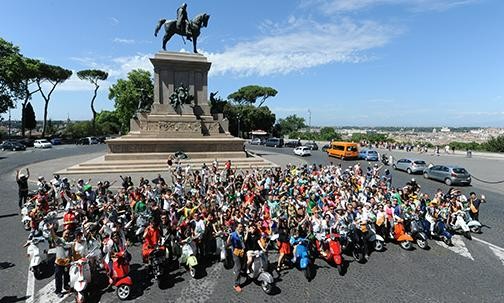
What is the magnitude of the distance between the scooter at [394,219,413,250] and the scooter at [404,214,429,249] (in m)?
0.25

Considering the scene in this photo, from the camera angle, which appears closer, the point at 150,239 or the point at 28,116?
the point at 150,239

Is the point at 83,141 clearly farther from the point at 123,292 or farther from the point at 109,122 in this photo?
the point at 123,292

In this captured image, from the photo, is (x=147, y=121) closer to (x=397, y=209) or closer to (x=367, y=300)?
(x=397, y=209)

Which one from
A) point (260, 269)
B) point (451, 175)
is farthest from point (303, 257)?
point (451, 175)

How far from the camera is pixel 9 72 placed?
45.8 m

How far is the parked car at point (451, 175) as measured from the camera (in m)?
20.4

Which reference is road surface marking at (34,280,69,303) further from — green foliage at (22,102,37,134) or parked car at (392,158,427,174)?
green foliage at (22,102,37,134)

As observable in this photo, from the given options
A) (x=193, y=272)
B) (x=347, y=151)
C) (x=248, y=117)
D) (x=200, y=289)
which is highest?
(x=248, y=117)

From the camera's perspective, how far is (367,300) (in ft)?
22.1

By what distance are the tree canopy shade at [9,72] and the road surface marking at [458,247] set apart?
5714cm

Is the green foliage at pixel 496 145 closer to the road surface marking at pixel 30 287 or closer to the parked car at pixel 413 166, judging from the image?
the parked car at pixel 413 166

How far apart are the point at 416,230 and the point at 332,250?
349cm

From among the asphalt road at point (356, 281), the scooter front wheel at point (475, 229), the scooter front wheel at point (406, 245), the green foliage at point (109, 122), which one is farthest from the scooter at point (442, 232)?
the green foliage at point (109, 122)

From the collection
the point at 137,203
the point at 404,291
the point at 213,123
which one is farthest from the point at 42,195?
the point at 213,123
